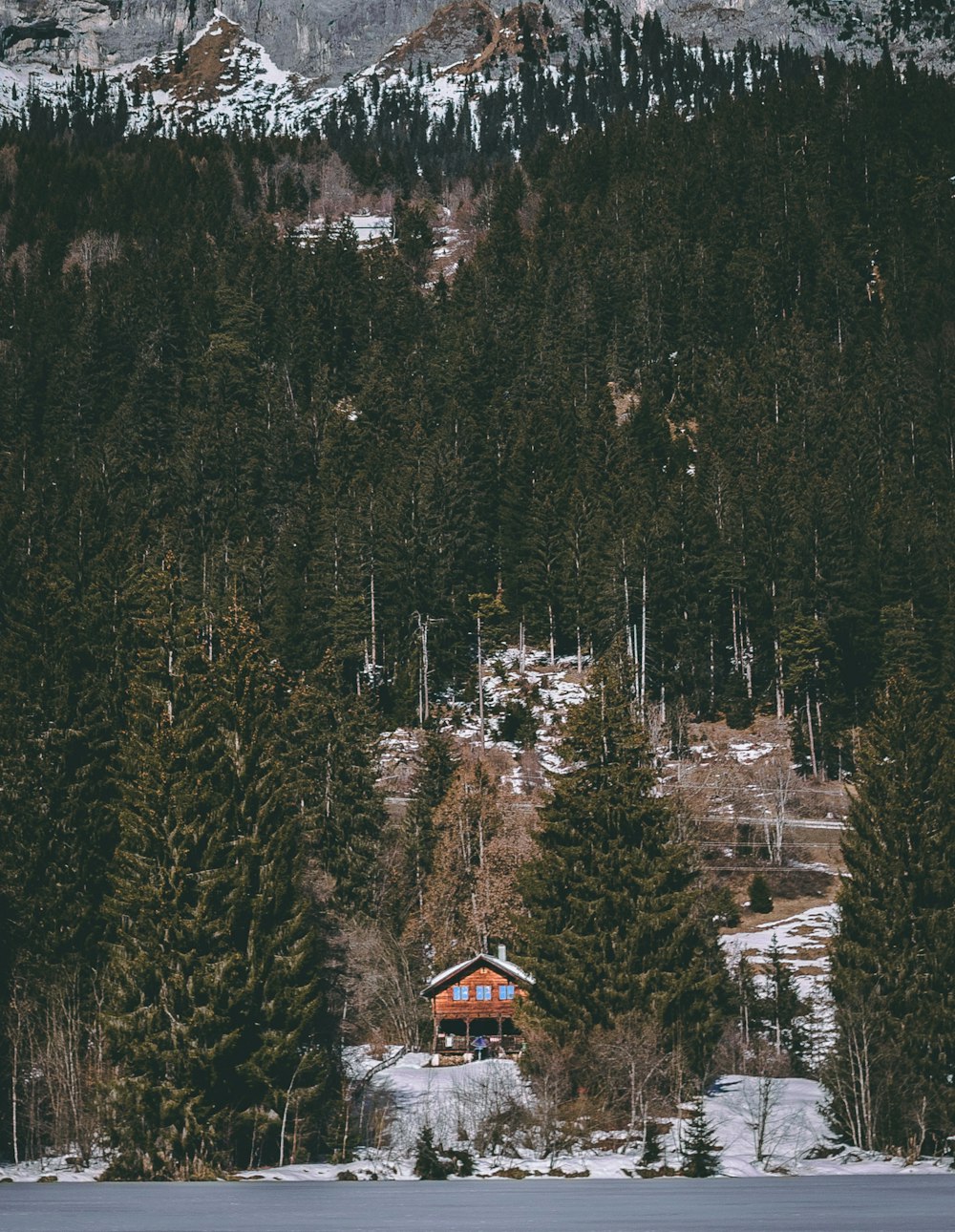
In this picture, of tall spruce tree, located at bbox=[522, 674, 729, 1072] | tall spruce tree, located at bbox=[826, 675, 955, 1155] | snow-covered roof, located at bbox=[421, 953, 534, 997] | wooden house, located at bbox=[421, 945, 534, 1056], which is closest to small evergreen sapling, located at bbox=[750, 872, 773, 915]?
wooden house, located at bbox=[421, 945, 534, 1056]

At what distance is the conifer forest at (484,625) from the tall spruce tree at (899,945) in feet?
0.53

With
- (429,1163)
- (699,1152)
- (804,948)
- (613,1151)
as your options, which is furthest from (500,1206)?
(804,948)

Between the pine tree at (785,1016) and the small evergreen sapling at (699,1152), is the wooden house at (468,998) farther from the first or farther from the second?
the small evergreen sapling at (699,1152)

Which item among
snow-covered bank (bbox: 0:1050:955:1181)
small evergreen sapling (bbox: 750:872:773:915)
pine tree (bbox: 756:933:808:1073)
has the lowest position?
snow-covered bank (bbox: 0:1050:955:1181)

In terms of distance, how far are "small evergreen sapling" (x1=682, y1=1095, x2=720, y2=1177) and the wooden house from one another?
19.2m

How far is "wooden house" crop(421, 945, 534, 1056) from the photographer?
204 feet

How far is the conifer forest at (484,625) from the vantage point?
48.0 metres

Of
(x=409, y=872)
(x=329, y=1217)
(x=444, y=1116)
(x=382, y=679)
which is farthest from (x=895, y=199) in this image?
(x=329, y=1217)

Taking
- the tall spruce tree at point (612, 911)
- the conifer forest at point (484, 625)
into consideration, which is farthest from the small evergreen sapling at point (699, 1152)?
the tall spruce tree at point (612, 911)

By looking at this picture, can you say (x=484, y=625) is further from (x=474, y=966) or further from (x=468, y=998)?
(x=468, y=998)

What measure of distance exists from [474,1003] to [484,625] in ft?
164

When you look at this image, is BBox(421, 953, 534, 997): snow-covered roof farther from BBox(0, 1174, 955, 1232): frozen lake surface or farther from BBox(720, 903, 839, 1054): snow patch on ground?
BBox(0, 1174, 955, 1232): frozen lake surface

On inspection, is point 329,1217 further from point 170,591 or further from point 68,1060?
point 170,591

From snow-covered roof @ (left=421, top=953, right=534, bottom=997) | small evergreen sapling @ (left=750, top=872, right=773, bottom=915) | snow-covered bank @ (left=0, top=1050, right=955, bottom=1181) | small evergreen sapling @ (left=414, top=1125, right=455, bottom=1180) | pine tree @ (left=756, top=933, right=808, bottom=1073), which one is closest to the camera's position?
small evergreen sapling @ (left=414, top=1125, right=455, bottom=1180)
